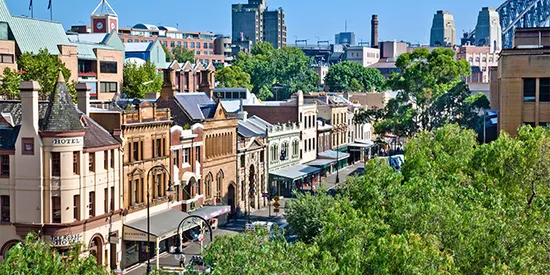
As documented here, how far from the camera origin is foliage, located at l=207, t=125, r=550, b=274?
1291 inches

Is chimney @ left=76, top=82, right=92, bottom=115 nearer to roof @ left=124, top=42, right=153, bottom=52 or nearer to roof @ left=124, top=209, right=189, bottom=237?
roof @ left=124, top=209, right=189, bottom=237

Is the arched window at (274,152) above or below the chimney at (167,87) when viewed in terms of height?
below

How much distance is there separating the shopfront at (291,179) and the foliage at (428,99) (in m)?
12.1

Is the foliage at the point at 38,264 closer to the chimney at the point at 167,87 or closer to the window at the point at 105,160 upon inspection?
the window at the point at 105,160

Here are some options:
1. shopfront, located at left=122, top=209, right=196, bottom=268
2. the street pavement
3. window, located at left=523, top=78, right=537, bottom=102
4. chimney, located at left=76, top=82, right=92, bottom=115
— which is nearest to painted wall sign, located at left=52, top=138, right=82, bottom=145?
chimney, located at left=76, top=82, right=92, bottom=115

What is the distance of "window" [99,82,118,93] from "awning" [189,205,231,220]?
49632 mm

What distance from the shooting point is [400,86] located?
11938cm

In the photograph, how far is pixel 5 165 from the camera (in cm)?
5844

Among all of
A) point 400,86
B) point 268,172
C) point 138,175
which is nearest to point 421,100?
point 400,86

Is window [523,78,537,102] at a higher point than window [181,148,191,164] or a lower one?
higher

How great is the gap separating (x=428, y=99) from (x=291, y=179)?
24.8m

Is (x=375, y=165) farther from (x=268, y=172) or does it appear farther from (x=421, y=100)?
(x=421, y=100)

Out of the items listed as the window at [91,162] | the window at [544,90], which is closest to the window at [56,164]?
the window at [91,162]

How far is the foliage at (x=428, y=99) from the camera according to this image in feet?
370
